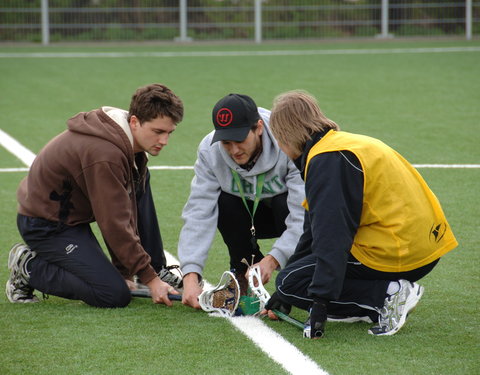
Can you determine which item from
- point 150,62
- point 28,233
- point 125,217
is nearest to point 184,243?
point 125,217

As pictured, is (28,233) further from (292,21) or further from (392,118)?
(292,21)

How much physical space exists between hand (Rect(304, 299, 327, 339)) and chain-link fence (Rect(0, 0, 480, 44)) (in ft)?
66.6

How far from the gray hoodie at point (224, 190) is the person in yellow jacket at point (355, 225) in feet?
1.66

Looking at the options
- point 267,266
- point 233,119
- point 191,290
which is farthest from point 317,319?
point 233,119

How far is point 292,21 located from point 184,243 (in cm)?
1969

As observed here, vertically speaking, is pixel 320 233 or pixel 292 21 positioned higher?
pixel 292 21

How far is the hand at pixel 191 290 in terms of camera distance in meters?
4.85

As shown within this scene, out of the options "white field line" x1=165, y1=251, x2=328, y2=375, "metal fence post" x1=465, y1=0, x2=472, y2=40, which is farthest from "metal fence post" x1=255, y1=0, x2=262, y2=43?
"white field line" x1=165, y1=251, x2=328, y2=375

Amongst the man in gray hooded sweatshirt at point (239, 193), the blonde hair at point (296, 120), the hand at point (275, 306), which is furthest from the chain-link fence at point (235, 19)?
the blonde hair at point (296, 120)

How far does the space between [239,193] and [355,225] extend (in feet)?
3.85

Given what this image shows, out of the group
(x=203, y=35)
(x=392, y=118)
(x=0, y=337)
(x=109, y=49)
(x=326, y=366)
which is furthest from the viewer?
(x=203, y=35)

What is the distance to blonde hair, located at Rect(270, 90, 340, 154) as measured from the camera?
13.9 feet

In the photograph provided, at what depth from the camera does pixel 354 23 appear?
24062 mm

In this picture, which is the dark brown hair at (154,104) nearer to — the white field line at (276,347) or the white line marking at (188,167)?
the white field line at (276,347)
